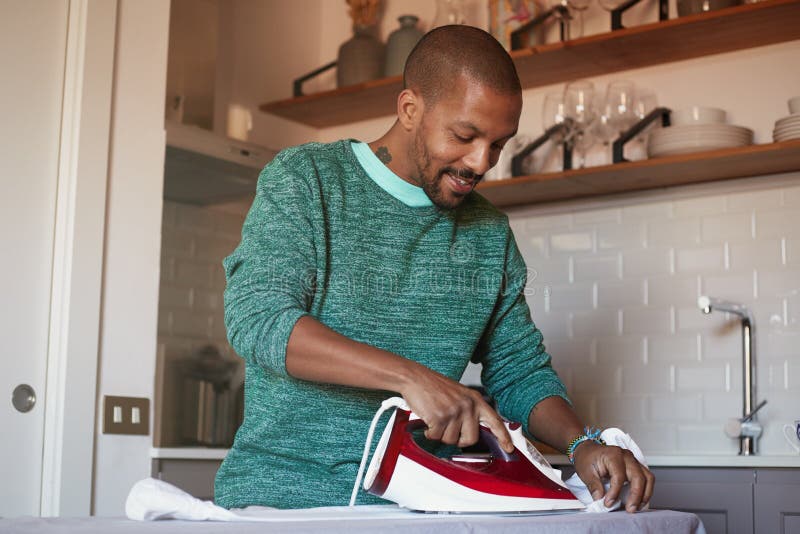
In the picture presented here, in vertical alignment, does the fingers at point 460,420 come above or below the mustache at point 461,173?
below

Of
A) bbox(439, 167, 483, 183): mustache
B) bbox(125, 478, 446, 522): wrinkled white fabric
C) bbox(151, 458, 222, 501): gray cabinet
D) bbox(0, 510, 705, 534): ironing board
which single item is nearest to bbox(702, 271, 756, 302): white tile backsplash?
bbox(151, 458, 222, 501): gray cabinet

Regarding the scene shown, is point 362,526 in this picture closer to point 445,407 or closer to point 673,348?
point 445,407

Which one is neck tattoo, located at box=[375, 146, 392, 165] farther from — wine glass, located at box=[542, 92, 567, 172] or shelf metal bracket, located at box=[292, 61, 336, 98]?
shelf metal bracket, located at box=[292, 61, 336, 98]

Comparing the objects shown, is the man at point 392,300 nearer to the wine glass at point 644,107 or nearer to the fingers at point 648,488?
the fingers at point 648,488

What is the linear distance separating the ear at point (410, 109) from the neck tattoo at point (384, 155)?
0.05 m

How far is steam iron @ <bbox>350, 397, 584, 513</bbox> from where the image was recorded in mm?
1255

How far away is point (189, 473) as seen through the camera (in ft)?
9.12

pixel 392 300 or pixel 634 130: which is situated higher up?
pixel 634 130

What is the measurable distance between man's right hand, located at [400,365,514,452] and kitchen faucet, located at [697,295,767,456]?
167cm

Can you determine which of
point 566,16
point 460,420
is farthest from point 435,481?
point 566,16

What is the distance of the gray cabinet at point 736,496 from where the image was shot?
7.97 ft

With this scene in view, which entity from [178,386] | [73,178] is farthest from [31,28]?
[178,386]

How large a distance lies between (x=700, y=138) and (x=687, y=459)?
905 millimetres

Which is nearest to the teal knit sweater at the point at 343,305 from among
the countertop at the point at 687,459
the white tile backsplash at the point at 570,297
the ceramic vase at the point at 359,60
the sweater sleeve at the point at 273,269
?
the sweater sleeve at the point at 273,269
